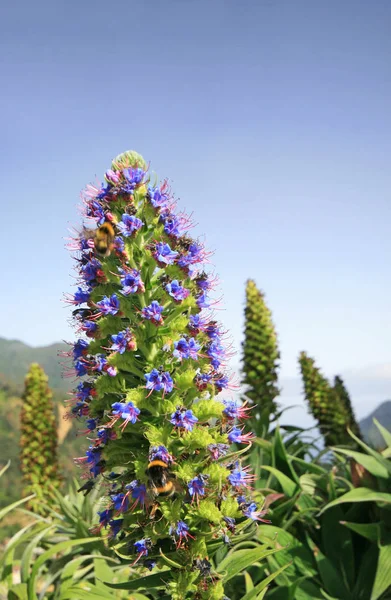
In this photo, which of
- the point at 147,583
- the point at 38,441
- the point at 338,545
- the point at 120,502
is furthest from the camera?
the point at 38,441

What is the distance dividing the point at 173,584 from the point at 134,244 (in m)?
2.21

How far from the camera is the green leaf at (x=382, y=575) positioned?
461 cm

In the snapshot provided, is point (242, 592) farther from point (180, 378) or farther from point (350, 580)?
point (180, 378)

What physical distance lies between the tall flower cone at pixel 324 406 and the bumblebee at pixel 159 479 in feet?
26.0

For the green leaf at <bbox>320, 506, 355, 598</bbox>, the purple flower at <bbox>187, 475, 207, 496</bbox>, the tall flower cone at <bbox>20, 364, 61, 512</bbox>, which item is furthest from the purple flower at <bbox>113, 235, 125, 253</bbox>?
the tall flower cone at <bbox>20, 364, 61, 512</bbox>

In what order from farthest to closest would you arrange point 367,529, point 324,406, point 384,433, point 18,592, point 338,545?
point 324,406 < point 384,433 < point 338,545 < point 367,529 < point 18,592

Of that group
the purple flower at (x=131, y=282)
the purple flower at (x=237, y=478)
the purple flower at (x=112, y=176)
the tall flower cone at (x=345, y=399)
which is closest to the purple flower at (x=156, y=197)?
the purple flower at (x=112, y=176)

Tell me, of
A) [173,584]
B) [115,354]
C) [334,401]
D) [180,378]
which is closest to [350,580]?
[173,584]

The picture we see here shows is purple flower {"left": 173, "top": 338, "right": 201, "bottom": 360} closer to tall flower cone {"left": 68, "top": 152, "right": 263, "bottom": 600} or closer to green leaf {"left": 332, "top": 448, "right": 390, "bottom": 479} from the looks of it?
tall flower cone {"left": 68, "top": 152, "right": 263, "bottom": 600}

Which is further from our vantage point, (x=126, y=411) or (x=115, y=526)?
(x=115, y=526)

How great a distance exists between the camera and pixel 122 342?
11.3ft

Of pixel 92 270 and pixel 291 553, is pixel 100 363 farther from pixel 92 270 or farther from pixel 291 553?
pixel 291 553

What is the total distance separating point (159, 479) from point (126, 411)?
1.47ft

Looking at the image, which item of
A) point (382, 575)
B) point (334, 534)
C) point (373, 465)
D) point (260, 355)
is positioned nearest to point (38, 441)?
point (260, 355)
